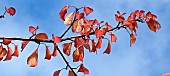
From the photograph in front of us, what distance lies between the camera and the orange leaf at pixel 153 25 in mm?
2682

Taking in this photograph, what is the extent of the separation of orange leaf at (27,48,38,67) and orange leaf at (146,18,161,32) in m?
1.22

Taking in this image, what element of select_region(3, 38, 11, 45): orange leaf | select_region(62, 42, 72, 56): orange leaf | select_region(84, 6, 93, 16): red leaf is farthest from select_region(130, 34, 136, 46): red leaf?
select_region(3, 38, 11, 45): orange leaf

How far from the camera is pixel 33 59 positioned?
9.12 feet

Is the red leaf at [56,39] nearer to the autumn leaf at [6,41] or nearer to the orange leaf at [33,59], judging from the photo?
the orange leaf at [33,59]

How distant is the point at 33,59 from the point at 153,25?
4.24 ft

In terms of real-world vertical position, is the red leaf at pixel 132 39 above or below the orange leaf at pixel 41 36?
below

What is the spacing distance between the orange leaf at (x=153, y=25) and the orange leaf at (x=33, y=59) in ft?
4.00

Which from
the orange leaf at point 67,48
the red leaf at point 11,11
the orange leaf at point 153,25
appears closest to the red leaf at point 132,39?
the orange leaf at point 153,25

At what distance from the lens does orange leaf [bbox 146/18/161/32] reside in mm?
2682

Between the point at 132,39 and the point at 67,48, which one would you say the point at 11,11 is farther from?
the point at 132,39

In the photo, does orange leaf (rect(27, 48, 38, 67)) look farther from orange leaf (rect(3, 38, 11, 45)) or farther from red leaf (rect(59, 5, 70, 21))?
red leaf (rect(59, 5, 70, 21))

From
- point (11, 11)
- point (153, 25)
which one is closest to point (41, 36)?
point (11, 11)

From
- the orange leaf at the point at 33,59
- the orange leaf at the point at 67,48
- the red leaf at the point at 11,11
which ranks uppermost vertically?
the red leaf at the point at 11,11

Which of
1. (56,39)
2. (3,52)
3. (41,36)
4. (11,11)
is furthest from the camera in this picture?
(11,11)
